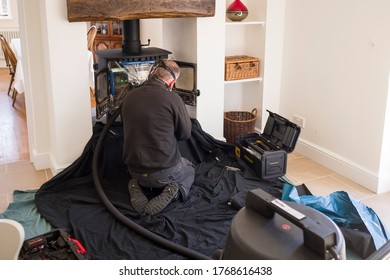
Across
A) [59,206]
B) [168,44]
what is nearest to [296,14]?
[168,44]

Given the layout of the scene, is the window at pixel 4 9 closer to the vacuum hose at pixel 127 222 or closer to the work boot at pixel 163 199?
the vacuum hose at pixel 127 222

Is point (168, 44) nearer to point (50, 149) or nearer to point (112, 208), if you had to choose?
point (50, 149)

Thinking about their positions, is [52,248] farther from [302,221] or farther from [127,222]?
[302,221]

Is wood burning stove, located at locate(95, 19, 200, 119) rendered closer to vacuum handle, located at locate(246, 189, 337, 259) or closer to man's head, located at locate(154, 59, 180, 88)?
man's head, located at locate(154, 59, 180, 88)

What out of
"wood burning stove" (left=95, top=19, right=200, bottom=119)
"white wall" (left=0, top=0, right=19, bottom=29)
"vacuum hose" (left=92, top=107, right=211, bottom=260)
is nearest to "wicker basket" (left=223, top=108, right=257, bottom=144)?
"wood burning stove" (left=95, top=19, right=200, bottom=119)

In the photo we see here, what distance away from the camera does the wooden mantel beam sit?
3.04m

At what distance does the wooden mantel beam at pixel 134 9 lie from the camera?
3.04m

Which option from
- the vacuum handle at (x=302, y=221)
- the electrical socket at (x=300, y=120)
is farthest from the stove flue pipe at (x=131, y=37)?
the vacuum handle at (x=302, y=221)

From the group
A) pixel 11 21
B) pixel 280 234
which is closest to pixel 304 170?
pixel 280 234

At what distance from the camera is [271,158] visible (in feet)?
11.1

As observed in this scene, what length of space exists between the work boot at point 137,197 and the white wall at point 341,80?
5.69ft

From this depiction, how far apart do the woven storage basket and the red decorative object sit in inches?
14.9

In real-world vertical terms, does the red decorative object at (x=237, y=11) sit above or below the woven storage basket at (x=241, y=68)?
above
